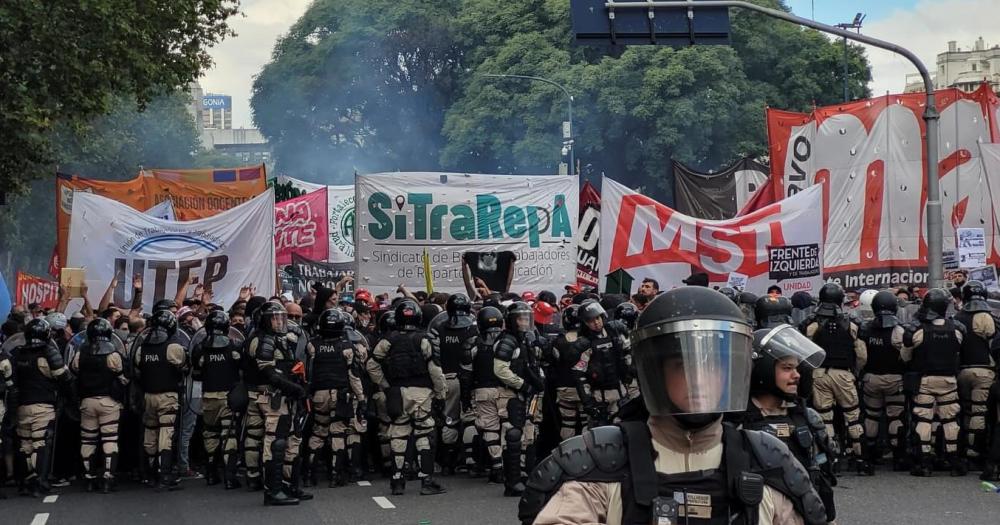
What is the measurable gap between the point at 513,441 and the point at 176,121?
58.3 meters

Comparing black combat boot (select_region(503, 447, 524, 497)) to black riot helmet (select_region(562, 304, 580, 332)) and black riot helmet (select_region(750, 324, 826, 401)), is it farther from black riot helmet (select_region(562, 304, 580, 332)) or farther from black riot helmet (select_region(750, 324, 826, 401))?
black riot helmet (select_region(750, 324, 826, 401))

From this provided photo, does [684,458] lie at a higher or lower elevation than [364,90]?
lower

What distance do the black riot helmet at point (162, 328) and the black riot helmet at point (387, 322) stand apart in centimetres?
220

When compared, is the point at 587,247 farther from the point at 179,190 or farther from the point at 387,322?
the point at 387,322

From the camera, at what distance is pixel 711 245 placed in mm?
18188

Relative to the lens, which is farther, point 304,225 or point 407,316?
point 304,225

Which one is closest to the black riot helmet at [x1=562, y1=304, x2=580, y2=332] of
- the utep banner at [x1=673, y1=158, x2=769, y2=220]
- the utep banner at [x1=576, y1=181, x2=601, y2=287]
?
the utep banner at [x1=576, y1=181, x2=601, y2=287]

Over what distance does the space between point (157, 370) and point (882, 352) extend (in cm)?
707

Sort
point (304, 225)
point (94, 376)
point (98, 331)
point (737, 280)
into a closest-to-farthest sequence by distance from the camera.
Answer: point (98, 331), point (94, 376), point (737, 280), point (304, 225)

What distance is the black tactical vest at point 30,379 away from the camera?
44.1 feet

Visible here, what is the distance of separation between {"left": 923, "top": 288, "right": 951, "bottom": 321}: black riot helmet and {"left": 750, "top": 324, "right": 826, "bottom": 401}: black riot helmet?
7243mm

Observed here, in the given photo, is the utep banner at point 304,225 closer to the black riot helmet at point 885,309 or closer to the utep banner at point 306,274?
the utep banner at point 306,274

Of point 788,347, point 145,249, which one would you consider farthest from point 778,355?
point 145,249

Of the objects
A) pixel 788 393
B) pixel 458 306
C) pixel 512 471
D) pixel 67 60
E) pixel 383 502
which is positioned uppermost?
pixel 67 60
